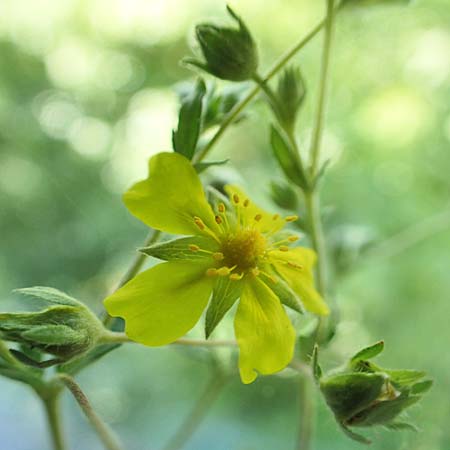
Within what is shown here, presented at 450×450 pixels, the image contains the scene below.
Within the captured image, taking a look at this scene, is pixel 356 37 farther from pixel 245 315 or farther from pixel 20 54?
pixel 245 315

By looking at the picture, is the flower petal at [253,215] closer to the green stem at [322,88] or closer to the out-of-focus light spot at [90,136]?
the green stem at [322,88]

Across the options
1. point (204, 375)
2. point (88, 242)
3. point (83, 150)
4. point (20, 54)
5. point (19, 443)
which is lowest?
point (204, 375)

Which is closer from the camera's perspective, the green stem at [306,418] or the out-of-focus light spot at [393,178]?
the green stem at [306,418]

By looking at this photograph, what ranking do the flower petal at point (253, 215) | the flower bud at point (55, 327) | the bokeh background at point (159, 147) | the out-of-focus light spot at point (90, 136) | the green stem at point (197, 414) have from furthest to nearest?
the out-of-focus light spot at point (90, 136)
the bokeh background at point (159, 147)
the green stem at point (197, 414)
the flower petal at point (253, 215)
the flower bud at point (55, 327)

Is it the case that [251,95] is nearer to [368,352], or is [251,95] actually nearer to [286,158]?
[286,158]

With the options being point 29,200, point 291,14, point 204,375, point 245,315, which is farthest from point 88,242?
point 245,315

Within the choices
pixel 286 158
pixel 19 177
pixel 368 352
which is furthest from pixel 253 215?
pixel 19 177

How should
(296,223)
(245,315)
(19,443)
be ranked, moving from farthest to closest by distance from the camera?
(19,443) < (296,223) < (245,315)

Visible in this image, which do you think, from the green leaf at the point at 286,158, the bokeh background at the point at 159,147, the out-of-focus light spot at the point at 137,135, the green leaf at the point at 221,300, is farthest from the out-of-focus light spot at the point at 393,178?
the green leaf at the point at 221,300
